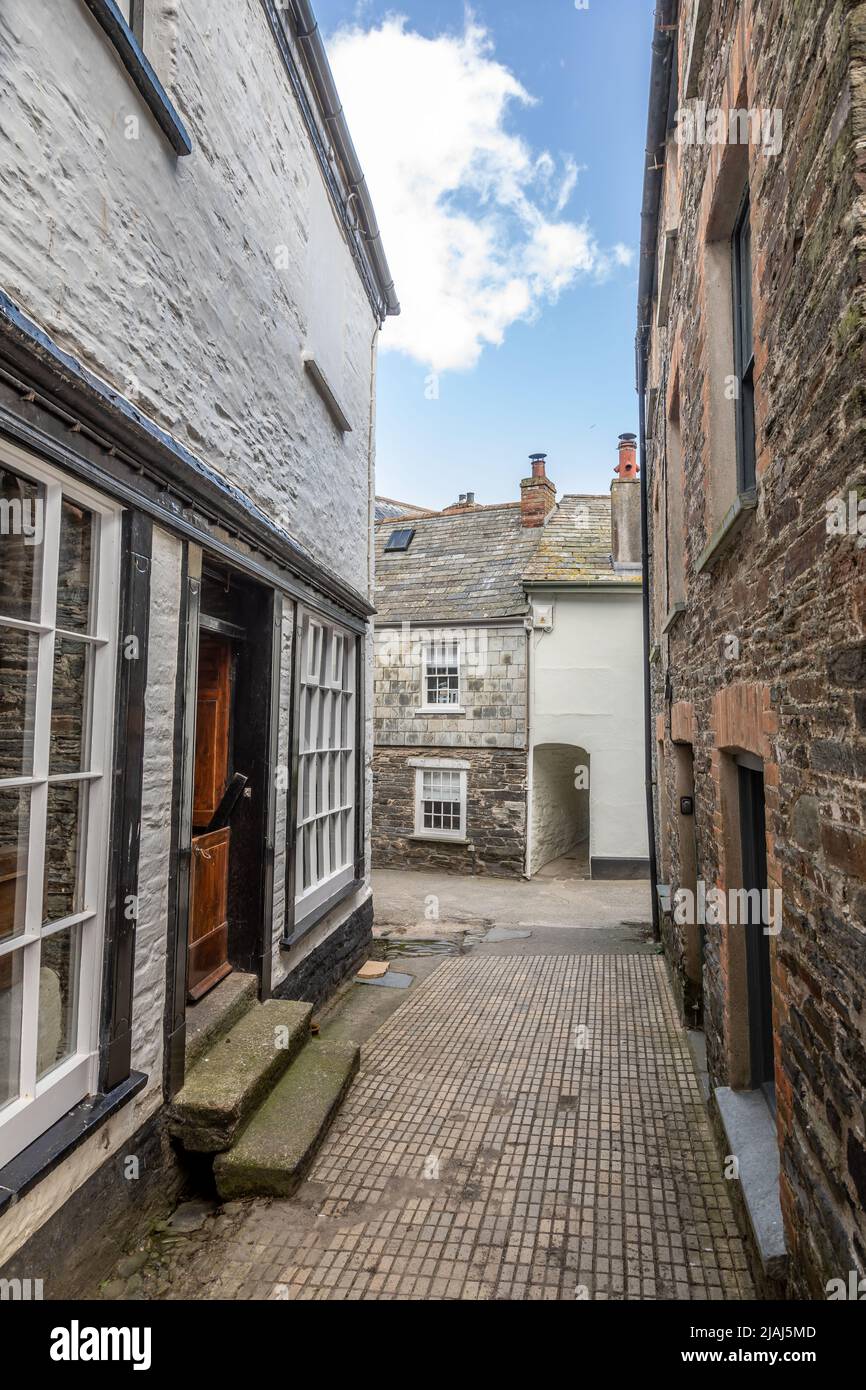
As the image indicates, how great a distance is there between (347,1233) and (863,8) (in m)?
4.82

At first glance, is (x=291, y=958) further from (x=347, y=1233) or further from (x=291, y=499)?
(x=291, y=499)

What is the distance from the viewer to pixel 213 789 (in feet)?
16.9

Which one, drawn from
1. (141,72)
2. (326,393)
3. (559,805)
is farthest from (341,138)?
(559,805)

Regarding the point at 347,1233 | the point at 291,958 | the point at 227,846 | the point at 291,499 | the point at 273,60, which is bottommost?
the point at 347,1233

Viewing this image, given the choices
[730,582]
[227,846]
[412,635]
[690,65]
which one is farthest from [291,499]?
[412,635]

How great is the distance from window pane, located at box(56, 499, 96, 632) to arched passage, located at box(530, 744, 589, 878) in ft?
37.5

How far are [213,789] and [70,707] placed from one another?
215cm

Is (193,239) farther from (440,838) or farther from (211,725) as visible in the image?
(440,838)

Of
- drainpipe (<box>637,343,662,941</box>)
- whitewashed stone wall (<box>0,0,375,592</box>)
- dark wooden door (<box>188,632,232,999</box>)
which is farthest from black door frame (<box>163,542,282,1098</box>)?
drainpipe (<box>637,343,662,941</box>)

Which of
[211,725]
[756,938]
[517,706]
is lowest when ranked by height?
[756,938]

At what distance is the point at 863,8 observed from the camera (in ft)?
6.50

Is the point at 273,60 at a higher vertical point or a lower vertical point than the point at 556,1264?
higher

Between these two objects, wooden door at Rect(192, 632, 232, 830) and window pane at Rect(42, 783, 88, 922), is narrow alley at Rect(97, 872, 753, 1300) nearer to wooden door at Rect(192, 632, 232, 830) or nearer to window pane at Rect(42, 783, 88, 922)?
window pane at Rect(42, 783, 88, 922)

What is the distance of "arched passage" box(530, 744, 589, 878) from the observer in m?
14.2
